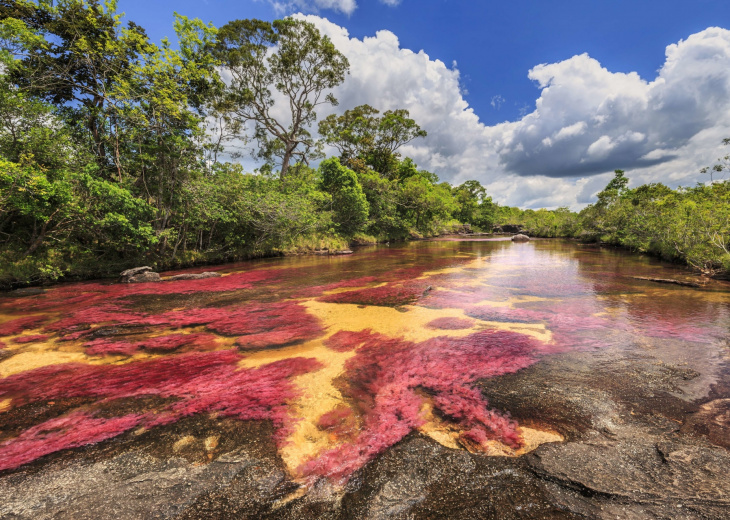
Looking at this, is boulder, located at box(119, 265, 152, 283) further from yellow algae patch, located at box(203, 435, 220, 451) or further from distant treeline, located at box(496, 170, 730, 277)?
distant treeline, located at box(496, 170, 730, 277)

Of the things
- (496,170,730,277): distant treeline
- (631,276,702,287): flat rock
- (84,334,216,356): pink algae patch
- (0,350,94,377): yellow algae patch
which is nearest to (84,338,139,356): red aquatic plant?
(84,334,216,356): pink algae patch

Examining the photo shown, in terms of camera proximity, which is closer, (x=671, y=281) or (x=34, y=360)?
(x=34, y=360)

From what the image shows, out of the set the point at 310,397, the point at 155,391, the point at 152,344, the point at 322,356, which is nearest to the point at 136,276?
the point at 152,344

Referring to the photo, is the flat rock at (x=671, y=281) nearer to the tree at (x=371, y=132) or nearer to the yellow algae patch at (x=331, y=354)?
the yellow algae patch at (x=331, y=354)

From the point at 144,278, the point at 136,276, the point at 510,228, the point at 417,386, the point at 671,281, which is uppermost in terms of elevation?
the point at 510,228

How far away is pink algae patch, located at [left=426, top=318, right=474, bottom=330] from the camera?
6344 millimetres

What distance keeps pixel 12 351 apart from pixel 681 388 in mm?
10542

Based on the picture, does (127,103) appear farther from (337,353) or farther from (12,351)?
(337,353)

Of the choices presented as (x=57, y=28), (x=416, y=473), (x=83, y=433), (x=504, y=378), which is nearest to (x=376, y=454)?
(x=416, y=473)

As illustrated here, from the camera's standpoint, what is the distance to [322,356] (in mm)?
4988

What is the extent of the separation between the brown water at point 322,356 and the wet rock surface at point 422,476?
134 mm

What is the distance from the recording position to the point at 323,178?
29.3 m

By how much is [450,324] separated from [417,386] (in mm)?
2876

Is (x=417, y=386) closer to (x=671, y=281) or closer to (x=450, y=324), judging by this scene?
(x=450, y=324)
